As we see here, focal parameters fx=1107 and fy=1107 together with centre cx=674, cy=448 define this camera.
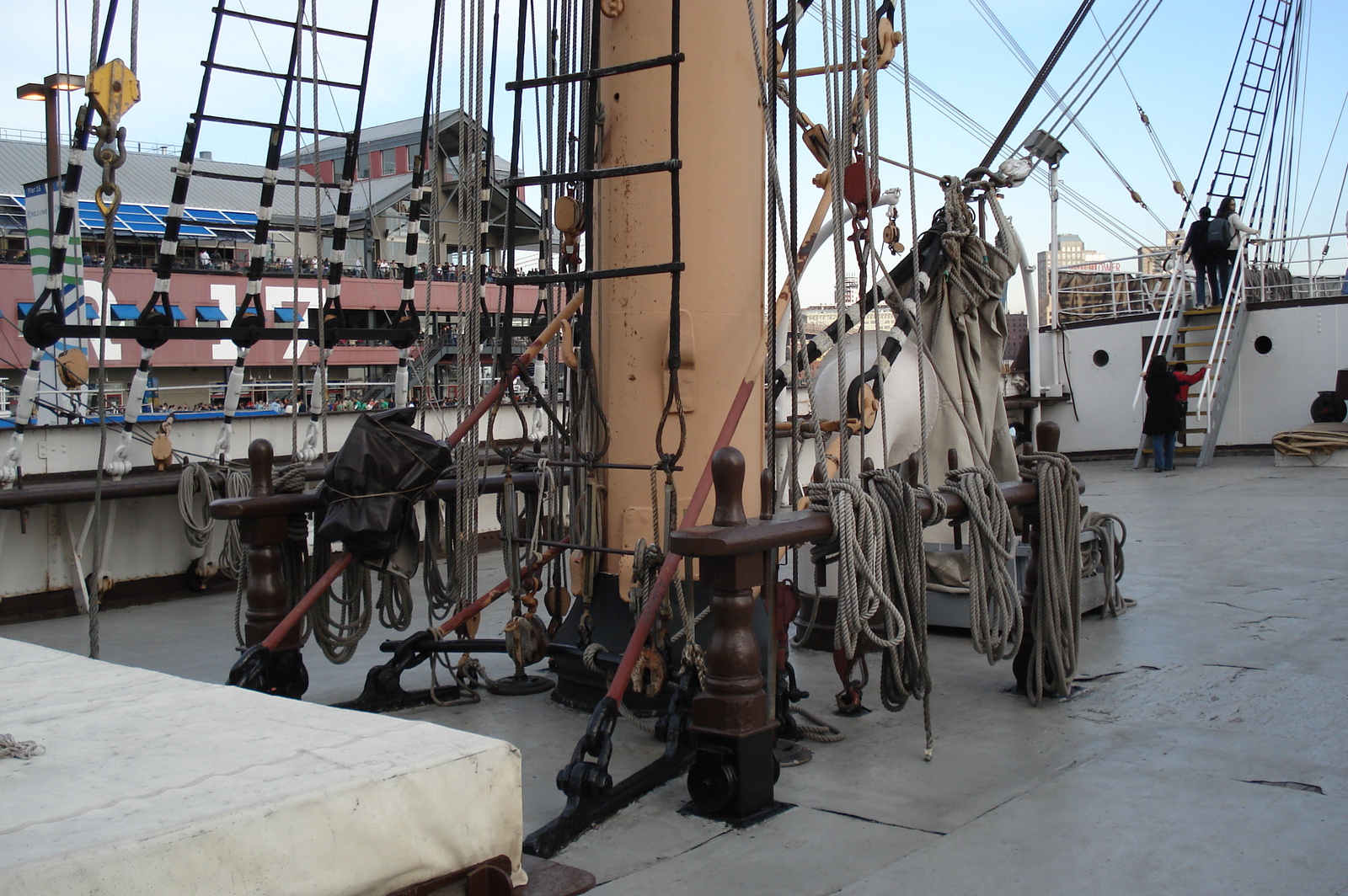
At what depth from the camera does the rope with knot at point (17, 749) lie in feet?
5.37

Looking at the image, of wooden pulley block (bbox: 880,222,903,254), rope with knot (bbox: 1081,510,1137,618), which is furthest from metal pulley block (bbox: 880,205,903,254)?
rope with knot (bbox: 1081,510,1137,618)

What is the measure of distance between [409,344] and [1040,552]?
3711 millimetres

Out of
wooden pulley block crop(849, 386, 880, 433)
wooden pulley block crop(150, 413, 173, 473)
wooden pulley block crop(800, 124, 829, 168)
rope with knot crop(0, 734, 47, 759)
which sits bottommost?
rope with knot crop(0, 734, 47, 759)

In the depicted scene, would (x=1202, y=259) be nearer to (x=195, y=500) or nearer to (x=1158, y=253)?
(x=1158, y=253)

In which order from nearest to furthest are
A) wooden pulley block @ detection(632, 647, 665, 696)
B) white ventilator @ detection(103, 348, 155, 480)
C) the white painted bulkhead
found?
1. wooden pulley block @ detection(632, 647, 665, 696)
2. white ventilator @ detection(103, 348, 155, 480)
3. the white painted bulkhead

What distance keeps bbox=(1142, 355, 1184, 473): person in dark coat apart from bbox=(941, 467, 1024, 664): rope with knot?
8536mm

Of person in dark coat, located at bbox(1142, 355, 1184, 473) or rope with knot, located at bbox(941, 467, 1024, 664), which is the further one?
person in dark coat, located at bbox(1142, 355, 1184, 473)

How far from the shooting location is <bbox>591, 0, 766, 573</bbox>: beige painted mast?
3816 mm

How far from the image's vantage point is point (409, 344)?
6.14 m

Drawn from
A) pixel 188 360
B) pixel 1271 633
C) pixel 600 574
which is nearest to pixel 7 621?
pixel 600 574

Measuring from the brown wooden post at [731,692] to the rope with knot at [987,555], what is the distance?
980 mm

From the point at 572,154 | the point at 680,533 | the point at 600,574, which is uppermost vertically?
the point at 572,154

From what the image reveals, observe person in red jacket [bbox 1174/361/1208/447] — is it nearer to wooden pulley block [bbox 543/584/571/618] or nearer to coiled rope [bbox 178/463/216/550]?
wooden pulley block [bbox 543/584/571/618]

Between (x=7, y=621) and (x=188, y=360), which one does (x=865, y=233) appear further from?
(x=188, y=360)
